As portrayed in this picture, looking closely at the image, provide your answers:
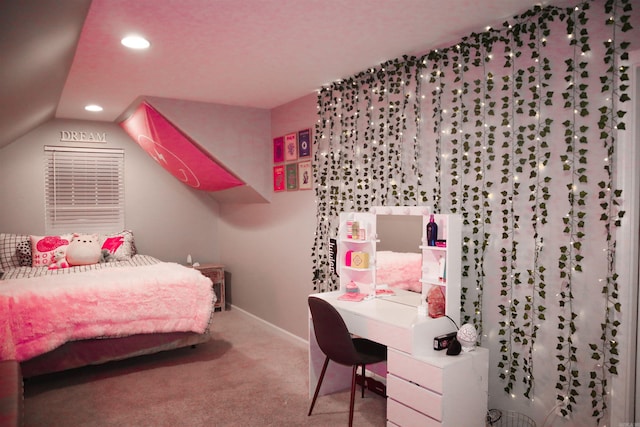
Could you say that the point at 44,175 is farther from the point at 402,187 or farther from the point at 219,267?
the point at 402,187

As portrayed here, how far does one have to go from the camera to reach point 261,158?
490cm

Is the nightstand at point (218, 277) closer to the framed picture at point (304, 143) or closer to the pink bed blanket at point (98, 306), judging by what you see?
the pink bed blanket at point (98, 306)

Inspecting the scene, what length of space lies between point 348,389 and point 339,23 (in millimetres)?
2621

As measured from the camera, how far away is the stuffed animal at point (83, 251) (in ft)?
15.6

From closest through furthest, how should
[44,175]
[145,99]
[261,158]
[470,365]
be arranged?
[470,365] → [145,99] → [261,158] → [44,175]

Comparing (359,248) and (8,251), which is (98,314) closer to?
(8,251)

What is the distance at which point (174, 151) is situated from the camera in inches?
193

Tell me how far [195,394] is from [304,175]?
7.03 feet

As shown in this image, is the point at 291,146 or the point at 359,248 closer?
the point at 359,248

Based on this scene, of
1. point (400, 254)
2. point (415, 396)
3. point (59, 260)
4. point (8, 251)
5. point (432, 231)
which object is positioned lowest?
point (415, 396)

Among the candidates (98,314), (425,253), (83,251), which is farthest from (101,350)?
(425,253)

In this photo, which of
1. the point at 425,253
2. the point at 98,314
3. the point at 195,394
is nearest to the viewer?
the point at 425,253

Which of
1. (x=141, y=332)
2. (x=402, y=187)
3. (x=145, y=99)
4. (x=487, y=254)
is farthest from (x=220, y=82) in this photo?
(x=487, y=254)

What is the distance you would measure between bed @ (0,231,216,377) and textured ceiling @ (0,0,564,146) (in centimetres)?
142
